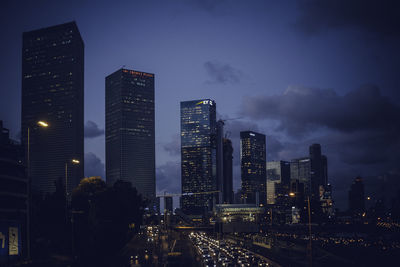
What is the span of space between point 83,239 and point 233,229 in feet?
160

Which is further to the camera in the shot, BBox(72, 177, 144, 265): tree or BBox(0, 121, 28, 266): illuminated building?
BBox(72, 177, 144, 265): tree

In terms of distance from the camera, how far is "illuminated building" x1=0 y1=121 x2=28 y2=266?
66.4 metres

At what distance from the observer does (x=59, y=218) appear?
97.2 metres

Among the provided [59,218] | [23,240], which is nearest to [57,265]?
[23,240]

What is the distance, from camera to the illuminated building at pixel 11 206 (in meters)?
66.4

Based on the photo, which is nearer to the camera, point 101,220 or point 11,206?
point 11,206

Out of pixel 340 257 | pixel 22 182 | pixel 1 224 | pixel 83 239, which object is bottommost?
pixel 340 257

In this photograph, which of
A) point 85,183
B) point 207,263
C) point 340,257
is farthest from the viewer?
point 85,183

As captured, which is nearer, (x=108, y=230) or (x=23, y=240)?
(x=23, y=240)

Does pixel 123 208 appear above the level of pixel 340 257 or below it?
above

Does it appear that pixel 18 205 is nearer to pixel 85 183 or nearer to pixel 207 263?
pixel 207 263

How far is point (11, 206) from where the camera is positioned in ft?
245

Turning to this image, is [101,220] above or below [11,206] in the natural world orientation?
below

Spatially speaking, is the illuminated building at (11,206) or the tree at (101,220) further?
the tree at (101,220)
